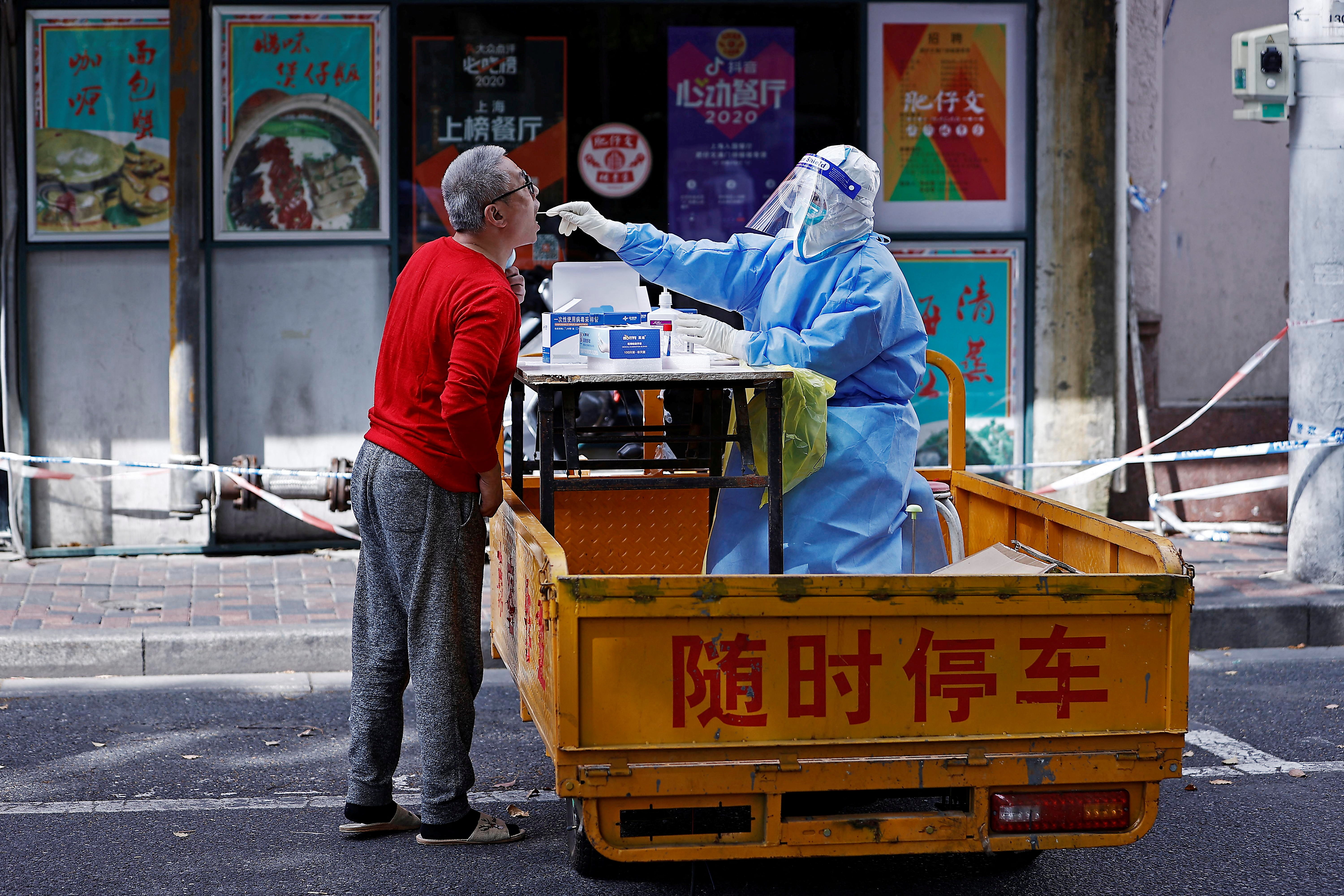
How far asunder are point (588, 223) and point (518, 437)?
2.31ft

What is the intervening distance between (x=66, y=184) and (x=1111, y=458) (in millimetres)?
6086

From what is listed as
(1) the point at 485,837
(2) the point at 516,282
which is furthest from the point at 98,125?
(1) the point at 485,837

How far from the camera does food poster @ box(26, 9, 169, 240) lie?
7781 mm

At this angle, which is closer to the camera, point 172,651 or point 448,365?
point 448,365

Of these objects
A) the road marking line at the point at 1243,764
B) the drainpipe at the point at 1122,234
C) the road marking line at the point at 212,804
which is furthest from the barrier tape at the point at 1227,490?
the road marking line at the point at 212,804

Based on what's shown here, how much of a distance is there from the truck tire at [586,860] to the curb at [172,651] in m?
2.19

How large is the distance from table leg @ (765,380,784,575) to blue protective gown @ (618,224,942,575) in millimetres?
129

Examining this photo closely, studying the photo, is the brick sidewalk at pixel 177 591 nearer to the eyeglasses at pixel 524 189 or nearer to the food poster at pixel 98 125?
the food poster at pixel 98 125

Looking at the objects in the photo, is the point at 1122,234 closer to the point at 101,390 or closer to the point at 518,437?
the point at 518,437

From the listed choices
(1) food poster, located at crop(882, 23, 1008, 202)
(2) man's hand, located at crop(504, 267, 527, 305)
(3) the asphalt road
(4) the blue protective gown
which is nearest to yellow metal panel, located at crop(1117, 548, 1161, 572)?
(4) the blue protective gown

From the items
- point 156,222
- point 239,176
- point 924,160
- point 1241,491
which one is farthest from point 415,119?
point 1241,491

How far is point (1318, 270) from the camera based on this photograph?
6.98 m

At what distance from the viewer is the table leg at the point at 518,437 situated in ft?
14.5

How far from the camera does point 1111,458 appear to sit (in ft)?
27.6
